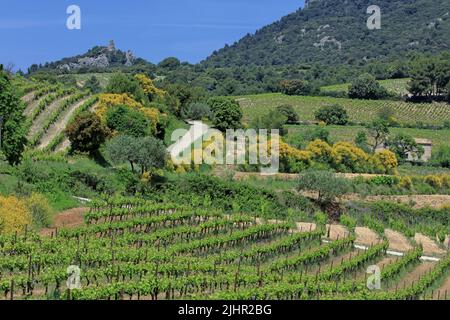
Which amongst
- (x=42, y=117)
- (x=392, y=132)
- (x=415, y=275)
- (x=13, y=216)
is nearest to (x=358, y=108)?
(x=392, y=132)

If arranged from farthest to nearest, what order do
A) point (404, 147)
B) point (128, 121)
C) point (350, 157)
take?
point (404, 147), point (350, 157), point (128, 121)

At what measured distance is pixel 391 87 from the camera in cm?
11450

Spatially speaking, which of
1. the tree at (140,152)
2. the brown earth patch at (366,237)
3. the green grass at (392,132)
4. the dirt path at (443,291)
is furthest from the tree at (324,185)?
the green grass at (392,132)

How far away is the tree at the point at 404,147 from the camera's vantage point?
65312mm

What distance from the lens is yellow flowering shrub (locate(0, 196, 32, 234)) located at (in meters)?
27.4

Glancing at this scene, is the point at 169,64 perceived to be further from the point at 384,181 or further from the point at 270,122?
the point at 384,181

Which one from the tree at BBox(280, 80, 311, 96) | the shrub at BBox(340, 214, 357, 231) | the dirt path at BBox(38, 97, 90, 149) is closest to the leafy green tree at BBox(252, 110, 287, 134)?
the dirt path at BBox(38, 97, 90, 149)

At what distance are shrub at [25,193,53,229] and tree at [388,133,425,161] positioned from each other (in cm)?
4110

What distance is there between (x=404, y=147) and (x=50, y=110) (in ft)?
106

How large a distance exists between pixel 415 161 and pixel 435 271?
40.2 m

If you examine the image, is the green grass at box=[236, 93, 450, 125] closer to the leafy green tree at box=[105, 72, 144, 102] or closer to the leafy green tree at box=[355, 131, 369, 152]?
the leafy green tree at box=[355, 131, 369, 152]

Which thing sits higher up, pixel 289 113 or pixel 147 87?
pixel 147 87

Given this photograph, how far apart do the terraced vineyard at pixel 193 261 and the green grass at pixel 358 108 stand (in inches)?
2038

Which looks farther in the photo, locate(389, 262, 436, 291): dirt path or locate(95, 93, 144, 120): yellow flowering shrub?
locate(95, 93, 144, 120): yellow flowering shrub
